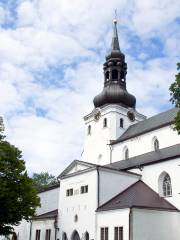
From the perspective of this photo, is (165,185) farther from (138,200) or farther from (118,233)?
Result: (118,233)

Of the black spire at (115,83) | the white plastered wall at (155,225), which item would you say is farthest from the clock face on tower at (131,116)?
the white plastered wall at (155,225)

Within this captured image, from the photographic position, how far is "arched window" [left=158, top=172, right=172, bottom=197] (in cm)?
3234

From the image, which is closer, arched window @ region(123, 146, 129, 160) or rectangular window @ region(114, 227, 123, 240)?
rectangular window @ region(114, 227, 123, 240)

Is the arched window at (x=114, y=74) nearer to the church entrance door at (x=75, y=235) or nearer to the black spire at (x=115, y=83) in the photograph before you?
the black spire at (x=115, y=83)

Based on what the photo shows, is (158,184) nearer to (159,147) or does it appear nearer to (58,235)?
(159,147)

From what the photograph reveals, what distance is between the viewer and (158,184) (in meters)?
33.0

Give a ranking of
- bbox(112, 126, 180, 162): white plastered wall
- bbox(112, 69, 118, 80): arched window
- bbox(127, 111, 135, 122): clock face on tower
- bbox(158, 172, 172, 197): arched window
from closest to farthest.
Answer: bbox(158, 172, 172, 197): arched window → bbox(112, 126, 180, 162): white plastered wall → bbox(127, 111, 135, 122): clock face on tower → bbox(112, 69, 118, 80): arched window

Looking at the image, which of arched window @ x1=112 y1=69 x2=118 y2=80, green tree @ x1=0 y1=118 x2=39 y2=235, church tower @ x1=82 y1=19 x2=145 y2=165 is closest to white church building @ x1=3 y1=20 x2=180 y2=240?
church tower @ x1=82 y1=19 x2=145 y2=165

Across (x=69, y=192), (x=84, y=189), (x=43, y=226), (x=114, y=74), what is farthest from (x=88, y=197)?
(x=114, y=74)

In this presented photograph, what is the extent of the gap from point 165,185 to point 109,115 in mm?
15803

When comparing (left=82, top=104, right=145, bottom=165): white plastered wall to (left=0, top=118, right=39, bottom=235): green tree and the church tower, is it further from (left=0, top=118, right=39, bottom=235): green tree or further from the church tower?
(left=0, top=118, right=39, bottom=235): green tree

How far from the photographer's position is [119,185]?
1296 inches

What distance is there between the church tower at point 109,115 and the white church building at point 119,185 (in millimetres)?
109

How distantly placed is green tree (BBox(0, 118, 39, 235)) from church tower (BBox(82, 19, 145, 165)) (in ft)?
53.8
